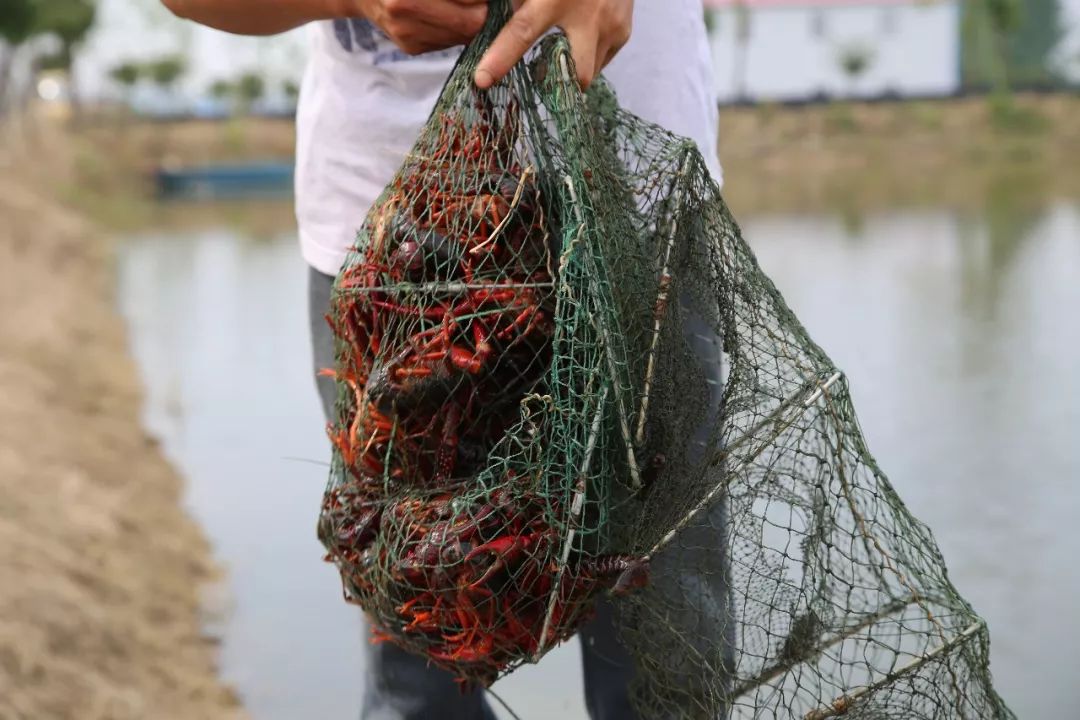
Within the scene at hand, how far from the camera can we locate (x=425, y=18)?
53.2 inches

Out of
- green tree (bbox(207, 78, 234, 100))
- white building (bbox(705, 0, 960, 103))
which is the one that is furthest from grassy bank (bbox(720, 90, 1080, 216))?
green tree (bbox(207, 78, 234, 100))

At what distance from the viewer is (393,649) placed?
5.63 feet

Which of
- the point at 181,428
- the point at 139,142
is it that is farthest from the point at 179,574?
the point at 139,142

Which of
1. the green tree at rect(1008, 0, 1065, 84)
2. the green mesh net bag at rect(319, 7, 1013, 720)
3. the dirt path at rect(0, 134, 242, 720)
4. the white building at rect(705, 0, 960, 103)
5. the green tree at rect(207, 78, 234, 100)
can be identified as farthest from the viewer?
the green tree at rect(1008, 0, 1065, 84)

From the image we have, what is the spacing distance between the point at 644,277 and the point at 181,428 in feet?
17.1

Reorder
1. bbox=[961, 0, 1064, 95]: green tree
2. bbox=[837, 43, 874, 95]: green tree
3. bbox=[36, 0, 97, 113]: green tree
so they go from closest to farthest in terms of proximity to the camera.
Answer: bbox=[36, 0, 97, 113]: green tree, bbox=[961, 0, 1064, 95]: green tree, bbox=[837, 43, 874, 95]: green tree

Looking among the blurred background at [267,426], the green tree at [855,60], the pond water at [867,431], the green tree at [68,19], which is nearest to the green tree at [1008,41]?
the green tree at [855,60]

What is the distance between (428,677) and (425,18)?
2.74ft

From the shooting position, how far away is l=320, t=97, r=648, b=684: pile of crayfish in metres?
1.32

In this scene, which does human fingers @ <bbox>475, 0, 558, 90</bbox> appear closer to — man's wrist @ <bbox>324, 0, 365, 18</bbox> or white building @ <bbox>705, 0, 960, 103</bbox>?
man's wrist @ <bbox>324, 0, 365, 18</bbox>

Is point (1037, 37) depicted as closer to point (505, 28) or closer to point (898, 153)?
point (898, 153)

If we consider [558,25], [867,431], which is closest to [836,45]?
[867,431]

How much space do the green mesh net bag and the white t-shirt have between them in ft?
0.50

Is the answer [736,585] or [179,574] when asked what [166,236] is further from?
[736,585]
